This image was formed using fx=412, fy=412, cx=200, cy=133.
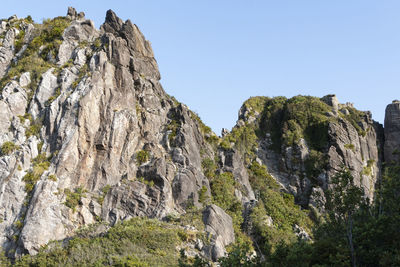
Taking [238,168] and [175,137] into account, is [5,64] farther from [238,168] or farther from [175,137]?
[238,168]

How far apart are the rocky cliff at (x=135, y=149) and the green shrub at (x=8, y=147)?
0.37ft

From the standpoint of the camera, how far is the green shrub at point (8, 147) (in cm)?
4267

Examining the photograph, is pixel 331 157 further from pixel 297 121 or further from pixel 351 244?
pixel 351 244

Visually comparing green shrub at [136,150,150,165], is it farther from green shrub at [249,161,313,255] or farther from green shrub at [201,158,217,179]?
green shrub at [249,161,313,255]

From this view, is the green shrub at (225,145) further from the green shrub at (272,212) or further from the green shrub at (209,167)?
the green shrub at (272,212)

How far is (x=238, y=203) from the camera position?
47.8 m

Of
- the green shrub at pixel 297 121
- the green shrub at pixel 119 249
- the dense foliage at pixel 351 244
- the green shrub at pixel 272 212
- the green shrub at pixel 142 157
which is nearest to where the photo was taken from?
the dense foliage at pixel 351 244

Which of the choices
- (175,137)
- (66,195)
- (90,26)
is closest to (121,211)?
(66,195)

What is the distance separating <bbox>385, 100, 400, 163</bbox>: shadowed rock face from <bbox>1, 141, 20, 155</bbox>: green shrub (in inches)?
2025

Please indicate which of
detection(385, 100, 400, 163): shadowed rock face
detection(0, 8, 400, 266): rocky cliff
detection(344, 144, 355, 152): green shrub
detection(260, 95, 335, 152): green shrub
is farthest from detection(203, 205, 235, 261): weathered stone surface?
detection(385, 100, 400, 163): shadowed rock face

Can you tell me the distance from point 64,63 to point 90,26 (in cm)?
1073

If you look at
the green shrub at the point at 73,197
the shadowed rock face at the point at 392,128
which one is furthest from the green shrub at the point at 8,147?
the shadowed rock face at the point at 392,128

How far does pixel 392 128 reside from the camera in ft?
208

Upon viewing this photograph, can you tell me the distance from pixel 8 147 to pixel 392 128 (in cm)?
5374
